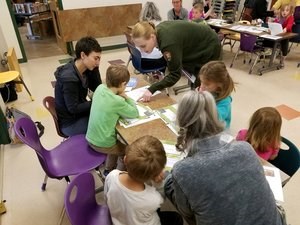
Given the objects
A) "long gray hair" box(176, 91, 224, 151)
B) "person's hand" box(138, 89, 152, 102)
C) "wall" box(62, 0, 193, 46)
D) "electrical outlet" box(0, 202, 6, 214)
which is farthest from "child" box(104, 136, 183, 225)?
"wall" box(62, 0, 193, 46)

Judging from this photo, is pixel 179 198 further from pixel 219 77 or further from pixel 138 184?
pixel 219 77

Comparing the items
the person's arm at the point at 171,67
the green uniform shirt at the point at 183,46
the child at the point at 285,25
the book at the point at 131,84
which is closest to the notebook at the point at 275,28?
the child at the point at 285,25

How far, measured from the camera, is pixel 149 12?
5.69m

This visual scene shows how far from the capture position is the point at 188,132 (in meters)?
1.00

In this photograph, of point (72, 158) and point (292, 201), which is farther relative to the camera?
point (292, 201)

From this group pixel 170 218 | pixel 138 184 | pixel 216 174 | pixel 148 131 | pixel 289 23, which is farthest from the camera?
pixel 289 23

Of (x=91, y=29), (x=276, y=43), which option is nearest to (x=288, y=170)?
(x=276, y=43)

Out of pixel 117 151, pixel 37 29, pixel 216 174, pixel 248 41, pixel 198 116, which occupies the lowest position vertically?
pixel 37 29

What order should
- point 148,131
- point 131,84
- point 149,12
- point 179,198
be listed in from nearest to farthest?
point 179,198, point 148,131, point 131,84, point 149,12

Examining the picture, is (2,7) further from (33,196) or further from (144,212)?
(144,212)

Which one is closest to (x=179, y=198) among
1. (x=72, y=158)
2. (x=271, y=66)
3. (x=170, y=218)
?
(x=170, y=218)

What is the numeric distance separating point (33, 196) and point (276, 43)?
13.6 ft

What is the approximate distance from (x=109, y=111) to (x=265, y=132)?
1.01m

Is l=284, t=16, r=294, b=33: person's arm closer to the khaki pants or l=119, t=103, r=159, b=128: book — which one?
l=119, t=103, r=159, b=128: book
